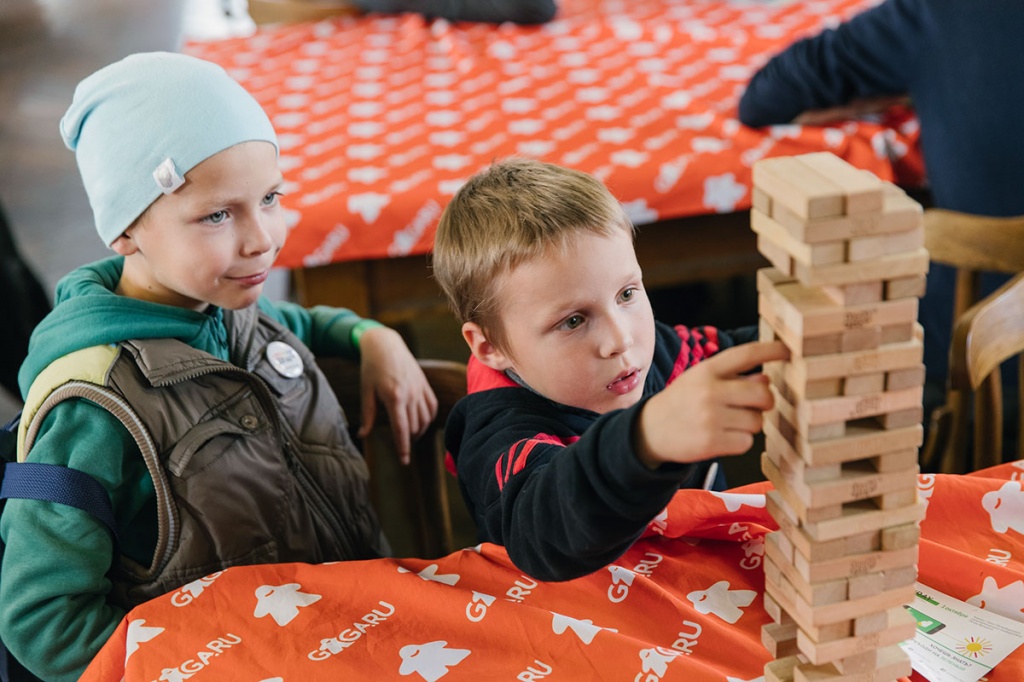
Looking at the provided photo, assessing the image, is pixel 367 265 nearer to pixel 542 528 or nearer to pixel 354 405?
pixel 354 405

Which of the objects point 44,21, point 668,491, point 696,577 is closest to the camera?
point 668,491

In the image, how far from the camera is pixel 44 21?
7.12 meters

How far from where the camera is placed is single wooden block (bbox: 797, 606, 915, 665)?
73cm

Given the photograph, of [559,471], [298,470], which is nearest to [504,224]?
[559,471]

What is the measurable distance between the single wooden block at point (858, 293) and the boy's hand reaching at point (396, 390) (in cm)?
81

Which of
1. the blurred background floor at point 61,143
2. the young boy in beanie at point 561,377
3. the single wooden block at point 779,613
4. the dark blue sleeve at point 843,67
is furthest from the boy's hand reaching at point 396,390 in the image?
the dark blue sleeve at point 843,67

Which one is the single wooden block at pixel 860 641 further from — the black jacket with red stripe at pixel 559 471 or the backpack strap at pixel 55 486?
the backpack strap at pixel 55 486

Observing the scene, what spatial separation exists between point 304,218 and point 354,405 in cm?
78

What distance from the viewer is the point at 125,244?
1.22m

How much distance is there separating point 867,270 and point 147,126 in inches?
33.3

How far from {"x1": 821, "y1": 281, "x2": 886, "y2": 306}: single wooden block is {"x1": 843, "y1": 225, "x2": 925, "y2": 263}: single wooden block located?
0.02 meters

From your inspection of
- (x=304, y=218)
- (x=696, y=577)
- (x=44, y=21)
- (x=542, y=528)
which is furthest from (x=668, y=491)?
(x=44, y=21)

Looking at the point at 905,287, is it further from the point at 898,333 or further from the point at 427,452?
the point at 427,452

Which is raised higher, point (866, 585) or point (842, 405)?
point (842, 405)
